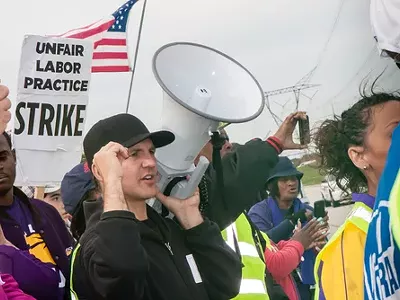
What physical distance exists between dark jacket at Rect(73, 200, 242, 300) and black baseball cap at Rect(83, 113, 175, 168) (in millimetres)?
225

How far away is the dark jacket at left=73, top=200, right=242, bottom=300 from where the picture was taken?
180cm

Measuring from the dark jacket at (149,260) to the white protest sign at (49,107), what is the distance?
2182 mm

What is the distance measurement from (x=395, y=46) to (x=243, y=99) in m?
1.61

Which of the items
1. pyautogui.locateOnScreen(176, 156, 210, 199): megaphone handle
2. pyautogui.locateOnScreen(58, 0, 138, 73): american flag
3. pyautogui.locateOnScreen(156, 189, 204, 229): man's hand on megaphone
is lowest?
pyautogui.locateOnScreen(156, 189, 204, 229): man's hand on megaphone

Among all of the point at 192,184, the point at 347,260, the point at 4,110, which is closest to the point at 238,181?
the point at 192,184

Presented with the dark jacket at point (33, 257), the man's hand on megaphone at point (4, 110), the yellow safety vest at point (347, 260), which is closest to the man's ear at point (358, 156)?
the yellow safety vest at point (347, 260)

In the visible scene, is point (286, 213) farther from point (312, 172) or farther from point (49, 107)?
point (49, 107)

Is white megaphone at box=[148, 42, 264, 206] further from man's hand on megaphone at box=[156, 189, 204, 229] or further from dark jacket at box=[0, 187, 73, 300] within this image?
dark jacket at box=[0, 187, 73, 300]

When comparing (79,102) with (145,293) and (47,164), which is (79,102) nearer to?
(47,164)

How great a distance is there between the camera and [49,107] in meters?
4.28

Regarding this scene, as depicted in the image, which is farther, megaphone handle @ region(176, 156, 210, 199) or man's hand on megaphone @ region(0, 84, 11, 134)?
megaphone handle @ region(176, 156, 210, 199)

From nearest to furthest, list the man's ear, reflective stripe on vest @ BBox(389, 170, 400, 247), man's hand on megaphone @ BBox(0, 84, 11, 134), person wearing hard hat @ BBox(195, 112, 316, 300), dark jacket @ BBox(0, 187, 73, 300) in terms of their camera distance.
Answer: reflective stripe on vest @ BBox(389, 170, 400, 247) → man's hand on megaphone @ BBox(0, 84, 11, 134) → the man's ear → dark jacket @ BBox(0, 187, 73, 300) → person wearing hard hat @ BBox(195, 112, 316, 300)

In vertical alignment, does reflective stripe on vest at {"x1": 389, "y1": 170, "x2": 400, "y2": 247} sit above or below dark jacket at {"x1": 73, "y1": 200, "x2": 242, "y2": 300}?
above

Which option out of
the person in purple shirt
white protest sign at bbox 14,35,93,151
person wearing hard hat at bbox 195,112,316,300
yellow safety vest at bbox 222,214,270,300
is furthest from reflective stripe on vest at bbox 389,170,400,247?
white protest sign at bbox 14,35,93,151
